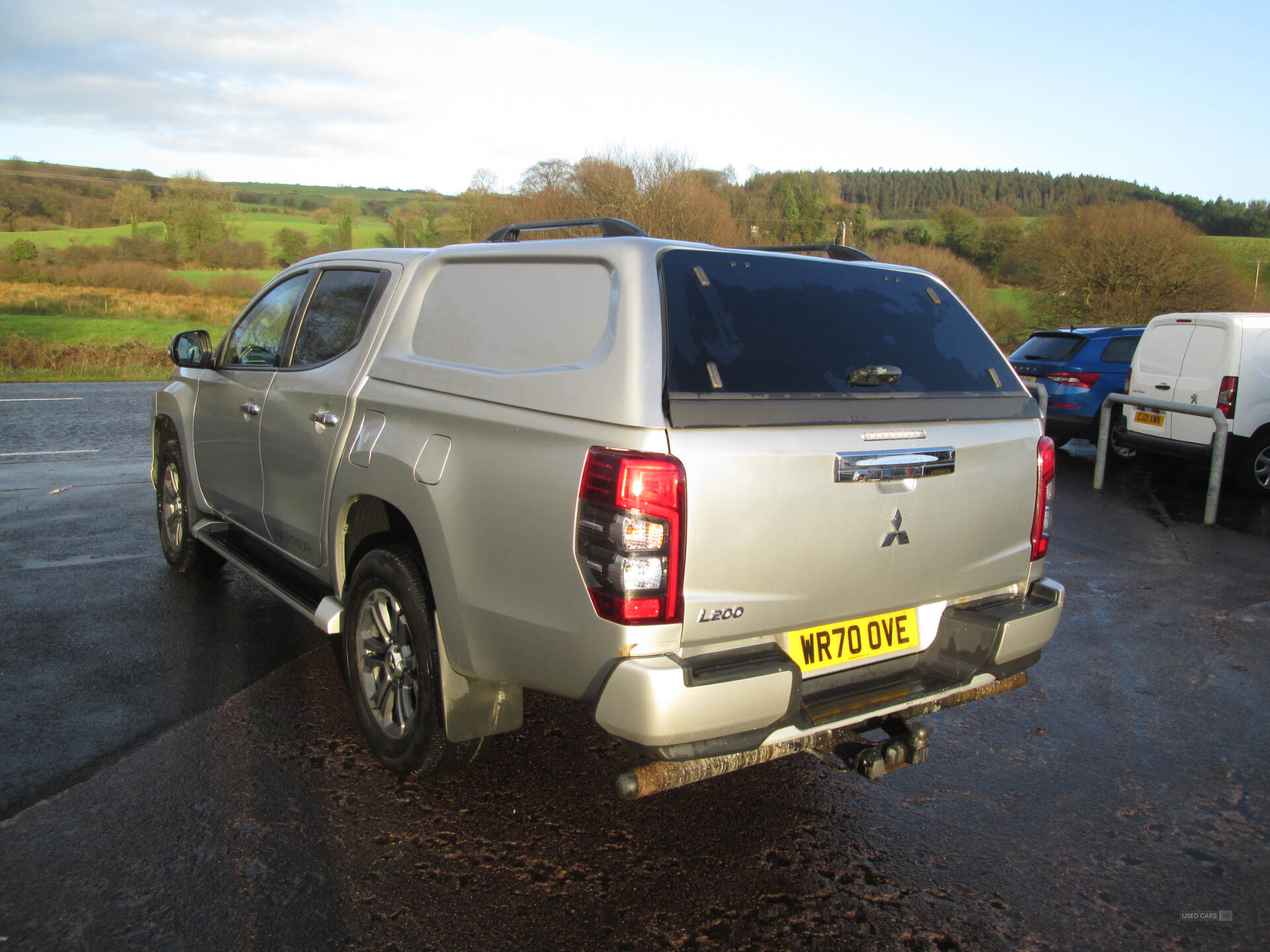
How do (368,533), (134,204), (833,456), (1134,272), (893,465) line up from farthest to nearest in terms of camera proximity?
(134,204) < (1134,272) < (368,533) < (893,465) < (833,456)

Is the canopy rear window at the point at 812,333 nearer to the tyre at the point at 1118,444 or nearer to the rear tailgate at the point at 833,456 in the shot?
the rear tailgate at the point at 833,456

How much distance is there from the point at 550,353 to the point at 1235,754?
130 inches

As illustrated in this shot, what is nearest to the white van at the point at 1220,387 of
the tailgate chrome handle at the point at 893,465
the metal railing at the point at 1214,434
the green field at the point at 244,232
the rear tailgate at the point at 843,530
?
the metal railing at the point at 1214,434

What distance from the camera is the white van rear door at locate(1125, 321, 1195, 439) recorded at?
34.1 feet

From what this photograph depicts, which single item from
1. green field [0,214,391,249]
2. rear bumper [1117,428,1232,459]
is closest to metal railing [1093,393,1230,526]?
rear bumper [1117,428,1232,459]

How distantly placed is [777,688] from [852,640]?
47 cm

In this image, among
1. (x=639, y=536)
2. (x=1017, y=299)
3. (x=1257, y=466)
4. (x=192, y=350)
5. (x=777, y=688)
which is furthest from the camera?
(x=1017, y=299)

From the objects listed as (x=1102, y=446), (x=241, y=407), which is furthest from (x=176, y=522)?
(x=1102, y=446)

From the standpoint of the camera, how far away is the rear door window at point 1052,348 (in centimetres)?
1285

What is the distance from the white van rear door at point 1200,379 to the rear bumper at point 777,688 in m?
7.93

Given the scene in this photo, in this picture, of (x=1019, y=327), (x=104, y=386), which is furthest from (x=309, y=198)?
(x=104, y=386)

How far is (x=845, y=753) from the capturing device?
310cm

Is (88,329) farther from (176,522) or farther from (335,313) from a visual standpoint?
(335,313)

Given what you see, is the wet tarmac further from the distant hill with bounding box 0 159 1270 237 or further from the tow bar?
the distant hill with bounding box 0 159 1270 237
